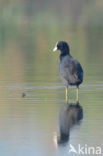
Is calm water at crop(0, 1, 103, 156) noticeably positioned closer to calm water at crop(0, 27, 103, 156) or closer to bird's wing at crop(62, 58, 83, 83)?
calm water at crop(0, 27, 103, 156)

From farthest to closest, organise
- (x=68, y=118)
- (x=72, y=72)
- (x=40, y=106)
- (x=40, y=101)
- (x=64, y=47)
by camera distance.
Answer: (x=64, y=47) < (x=72, y=72) < (x=40, y=101) < (x=40, y=106) < (x=68, y=118)

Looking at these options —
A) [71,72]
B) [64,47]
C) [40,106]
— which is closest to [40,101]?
[40,106]

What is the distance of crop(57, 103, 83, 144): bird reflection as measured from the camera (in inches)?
425

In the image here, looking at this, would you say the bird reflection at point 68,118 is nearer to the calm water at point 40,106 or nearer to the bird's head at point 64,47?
the calm water at point 40,106

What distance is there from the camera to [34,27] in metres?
45.2

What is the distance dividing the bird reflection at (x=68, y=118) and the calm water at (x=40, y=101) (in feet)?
0.27

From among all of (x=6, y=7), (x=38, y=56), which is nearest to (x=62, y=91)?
(x=38, y=56)

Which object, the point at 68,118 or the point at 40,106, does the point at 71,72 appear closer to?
the point at 40,106

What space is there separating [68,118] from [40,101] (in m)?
1.77

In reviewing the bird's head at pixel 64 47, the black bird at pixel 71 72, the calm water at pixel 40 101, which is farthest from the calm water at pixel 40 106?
the bird's head at pixel 64 47

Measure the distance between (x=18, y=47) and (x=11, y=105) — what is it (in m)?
16.1

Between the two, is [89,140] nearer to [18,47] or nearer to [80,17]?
[18,47]

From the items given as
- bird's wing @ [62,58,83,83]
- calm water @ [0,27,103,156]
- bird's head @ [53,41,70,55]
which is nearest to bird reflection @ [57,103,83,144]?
calm water @ [0,27,103,156]

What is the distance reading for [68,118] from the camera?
12164mm
